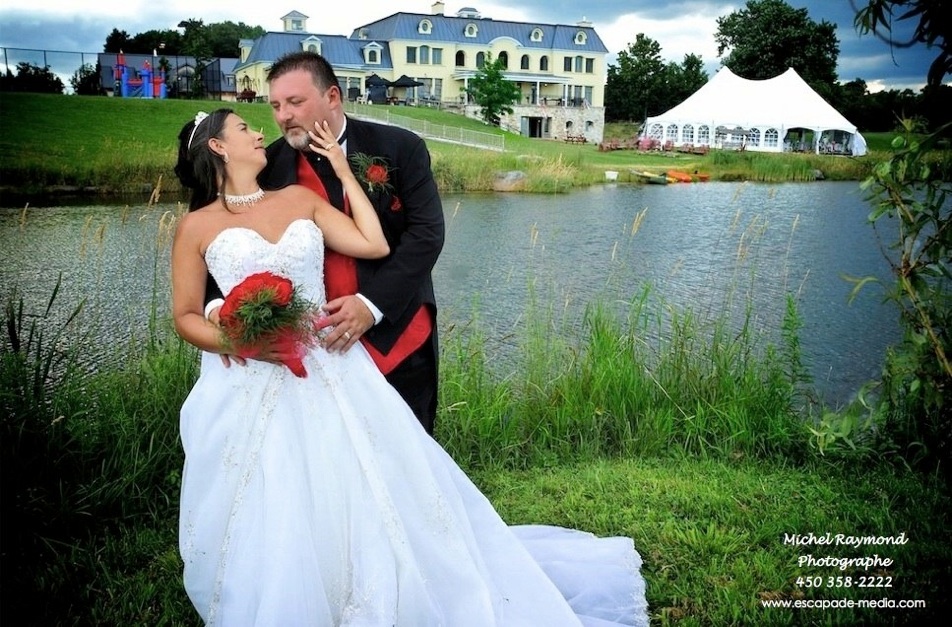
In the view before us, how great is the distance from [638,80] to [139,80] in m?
11.7

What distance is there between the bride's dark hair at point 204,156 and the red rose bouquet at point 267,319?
442 millimetres

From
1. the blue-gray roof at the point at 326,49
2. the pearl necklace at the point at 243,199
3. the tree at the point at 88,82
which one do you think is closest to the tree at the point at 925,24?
the pearl necklace at the point at 243,199

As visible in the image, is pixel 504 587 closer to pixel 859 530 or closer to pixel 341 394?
pixel 341 394

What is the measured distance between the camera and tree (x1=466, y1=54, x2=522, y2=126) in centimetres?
2069

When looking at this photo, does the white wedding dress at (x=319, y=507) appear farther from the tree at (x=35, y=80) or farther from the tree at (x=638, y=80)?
the tree at (x=638, y=80)

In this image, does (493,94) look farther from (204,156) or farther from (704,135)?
(204,156)

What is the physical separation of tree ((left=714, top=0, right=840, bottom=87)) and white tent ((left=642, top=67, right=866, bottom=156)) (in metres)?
1.53

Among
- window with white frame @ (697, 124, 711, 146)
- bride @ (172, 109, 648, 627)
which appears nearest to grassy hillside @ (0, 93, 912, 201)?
bride @ (172, 109, 648, 627)

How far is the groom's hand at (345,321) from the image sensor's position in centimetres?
266

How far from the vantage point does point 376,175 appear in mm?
2998

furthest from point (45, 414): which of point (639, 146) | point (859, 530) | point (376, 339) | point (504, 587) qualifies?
point (639, 146)

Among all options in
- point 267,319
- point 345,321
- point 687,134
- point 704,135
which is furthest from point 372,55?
point 704,135

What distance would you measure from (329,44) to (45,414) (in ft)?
17.6

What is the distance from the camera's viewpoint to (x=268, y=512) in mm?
2408
